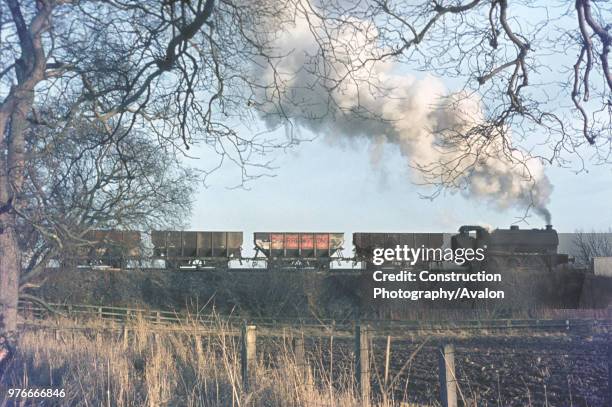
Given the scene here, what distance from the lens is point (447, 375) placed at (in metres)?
5.46

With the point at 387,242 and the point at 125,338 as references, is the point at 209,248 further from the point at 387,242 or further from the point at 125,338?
the point at 125,338

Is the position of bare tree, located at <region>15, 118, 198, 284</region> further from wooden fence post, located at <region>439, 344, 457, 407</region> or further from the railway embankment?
the railway embankment

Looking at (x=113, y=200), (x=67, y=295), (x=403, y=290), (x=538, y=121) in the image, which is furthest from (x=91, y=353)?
(x=403, y=290)

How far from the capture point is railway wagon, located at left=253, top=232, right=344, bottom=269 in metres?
34.2

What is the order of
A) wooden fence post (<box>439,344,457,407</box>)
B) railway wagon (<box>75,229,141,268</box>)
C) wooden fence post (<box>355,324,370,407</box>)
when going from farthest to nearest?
railway wagon (<box>75,229,141,268</box>)
wooden fence post (<box>355,324,370,407</box>)
wooden fence post (<box>439,344,457,407</box>)

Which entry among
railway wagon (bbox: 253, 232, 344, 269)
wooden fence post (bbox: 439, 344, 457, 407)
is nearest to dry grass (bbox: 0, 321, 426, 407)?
wooden fence post (bbox: 439, 344, 457, 407)

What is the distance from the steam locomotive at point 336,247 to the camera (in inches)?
1177

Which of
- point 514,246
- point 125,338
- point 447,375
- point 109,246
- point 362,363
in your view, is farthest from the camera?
point 514,246

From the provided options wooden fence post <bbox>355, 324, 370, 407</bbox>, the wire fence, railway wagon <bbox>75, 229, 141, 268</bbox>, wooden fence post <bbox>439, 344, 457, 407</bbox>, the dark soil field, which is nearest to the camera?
wooden fence post <bbox>439, 344, 457, 407</bbox>

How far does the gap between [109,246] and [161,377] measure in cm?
645

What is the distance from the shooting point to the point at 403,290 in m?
Answer: 29.3

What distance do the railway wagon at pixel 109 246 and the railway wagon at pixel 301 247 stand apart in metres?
18.3

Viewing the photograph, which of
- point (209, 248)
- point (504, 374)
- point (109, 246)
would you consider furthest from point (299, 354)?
point (209, 248)

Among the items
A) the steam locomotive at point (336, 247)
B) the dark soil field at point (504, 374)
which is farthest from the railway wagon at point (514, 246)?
the dark soil field at point (504, 374)
